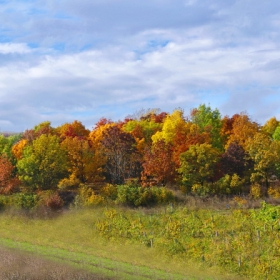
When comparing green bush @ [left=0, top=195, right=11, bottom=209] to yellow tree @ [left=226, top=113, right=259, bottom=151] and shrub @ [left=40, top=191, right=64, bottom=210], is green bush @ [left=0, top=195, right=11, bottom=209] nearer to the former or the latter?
shrub @ [left=40, top=191, right=64, bottom=210]

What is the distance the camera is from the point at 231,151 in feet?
189

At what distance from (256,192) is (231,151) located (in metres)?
7.59

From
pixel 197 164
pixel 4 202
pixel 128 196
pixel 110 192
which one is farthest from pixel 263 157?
pixel 4 202

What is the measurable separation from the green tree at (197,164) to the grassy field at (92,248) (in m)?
9.77

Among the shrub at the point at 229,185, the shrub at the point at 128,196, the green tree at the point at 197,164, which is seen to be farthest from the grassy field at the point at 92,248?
the shrub at the point at 229,185

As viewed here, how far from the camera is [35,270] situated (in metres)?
30.4

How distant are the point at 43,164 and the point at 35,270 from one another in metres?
28.9

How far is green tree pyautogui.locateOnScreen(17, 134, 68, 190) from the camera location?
5800 centimetres

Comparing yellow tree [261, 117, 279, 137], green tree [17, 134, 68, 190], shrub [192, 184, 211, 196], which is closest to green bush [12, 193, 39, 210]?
green tree [17, 134, 68, 190]

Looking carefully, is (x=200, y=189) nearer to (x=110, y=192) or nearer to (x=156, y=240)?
(x=110, y=192)

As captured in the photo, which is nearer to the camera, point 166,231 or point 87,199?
point 166,231

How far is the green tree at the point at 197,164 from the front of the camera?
5481 centimetres

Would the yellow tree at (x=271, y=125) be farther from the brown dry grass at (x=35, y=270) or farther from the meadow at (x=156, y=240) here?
the brown dry grass at (x=35, y=270)

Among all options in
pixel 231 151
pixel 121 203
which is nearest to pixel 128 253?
pixel 121 203
